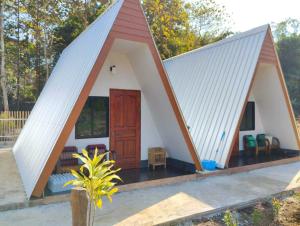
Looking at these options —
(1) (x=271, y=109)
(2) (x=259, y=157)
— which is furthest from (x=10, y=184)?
(1) (x=271, y=109)

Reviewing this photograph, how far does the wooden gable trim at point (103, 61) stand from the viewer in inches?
172

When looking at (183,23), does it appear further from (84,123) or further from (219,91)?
(84,123)

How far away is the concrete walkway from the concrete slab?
0.41m

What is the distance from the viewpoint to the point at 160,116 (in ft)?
21.9

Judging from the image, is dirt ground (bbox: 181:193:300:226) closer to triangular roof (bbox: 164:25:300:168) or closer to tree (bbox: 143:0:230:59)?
triangular roof (bbox: 164:25:300:168)

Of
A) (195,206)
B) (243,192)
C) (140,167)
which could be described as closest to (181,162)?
(140,167)

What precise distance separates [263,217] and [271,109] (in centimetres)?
590

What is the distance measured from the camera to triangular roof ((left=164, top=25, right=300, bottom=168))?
6.85 meters

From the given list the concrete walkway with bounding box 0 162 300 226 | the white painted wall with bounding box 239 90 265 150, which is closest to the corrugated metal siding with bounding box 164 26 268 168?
the concrete walkway with bounding box 0 162 300 226

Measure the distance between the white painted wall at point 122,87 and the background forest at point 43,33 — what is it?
42.6 feet

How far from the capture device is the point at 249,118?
9672 millimetres

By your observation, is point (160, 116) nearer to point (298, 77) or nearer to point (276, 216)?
point (276, 216)

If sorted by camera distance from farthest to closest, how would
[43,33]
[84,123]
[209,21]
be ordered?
[209,21]
[43,33]
[84,123]

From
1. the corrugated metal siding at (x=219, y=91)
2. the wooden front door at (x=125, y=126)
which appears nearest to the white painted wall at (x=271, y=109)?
the corrugated metal siding at (x=219, y=91)
